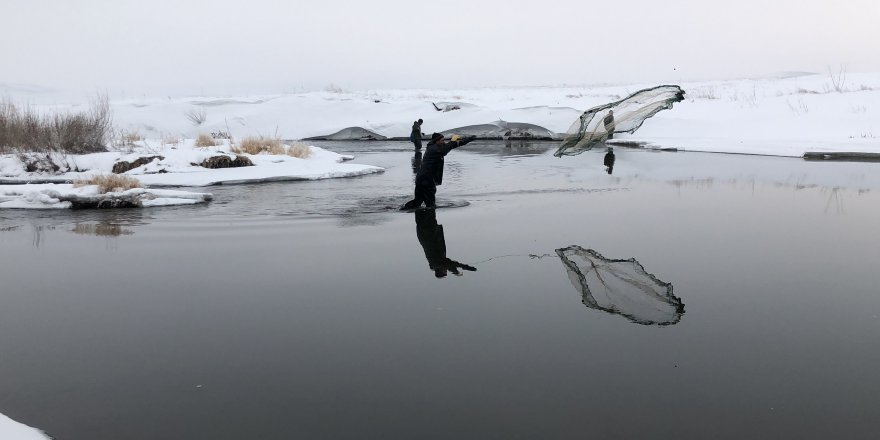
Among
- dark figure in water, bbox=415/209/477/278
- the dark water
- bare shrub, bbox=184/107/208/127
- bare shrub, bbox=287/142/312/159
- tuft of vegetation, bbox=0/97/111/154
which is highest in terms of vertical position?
bare shrub, bbox=184/107/208/127

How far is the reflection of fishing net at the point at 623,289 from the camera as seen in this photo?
579 centimetres

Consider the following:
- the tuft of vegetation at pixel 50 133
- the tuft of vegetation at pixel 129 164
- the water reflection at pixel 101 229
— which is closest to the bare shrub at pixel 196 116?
the tuft of vegetation at pixel 50 133

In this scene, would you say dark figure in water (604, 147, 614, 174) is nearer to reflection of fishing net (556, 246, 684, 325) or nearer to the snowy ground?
the snowy ground

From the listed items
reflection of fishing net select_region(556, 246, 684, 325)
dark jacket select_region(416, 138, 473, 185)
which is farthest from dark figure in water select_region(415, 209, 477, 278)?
reflection of fishing net select_region(556, 246, 684, 325)

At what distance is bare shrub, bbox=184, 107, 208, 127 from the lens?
3906 cm

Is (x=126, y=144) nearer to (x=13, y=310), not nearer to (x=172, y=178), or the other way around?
(x=172, y=178)

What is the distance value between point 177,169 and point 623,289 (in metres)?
14.9

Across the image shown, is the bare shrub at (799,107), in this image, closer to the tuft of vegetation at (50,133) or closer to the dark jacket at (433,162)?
the dark jacket at (433,162)

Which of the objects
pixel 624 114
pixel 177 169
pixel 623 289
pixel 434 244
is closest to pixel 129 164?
pixel 177 169

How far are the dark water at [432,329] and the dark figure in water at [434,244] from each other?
9cm

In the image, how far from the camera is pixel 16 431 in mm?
3697

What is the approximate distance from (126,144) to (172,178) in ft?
21.4

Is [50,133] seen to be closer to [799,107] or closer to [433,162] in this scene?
[433,162]

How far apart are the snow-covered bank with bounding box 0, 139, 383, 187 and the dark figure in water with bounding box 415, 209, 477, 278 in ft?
22.8
